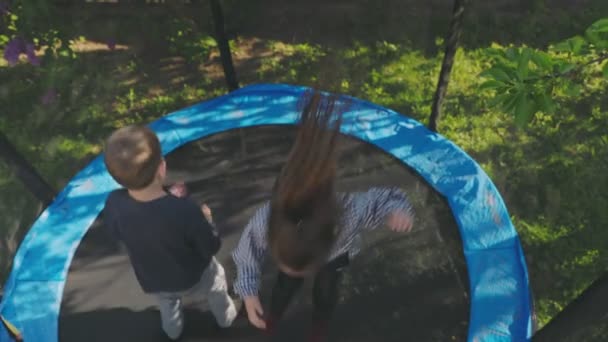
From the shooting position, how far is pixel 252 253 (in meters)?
1.58

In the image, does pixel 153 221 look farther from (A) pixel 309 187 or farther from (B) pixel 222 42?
(B) pixel 222 42

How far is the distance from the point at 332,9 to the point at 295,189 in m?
2.96

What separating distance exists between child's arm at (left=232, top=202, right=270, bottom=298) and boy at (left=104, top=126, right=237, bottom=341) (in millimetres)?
99

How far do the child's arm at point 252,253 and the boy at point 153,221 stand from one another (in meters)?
0.10

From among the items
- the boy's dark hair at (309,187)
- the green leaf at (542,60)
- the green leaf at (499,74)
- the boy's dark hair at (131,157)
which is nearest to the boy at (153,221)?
the boy's dark hair at (131,157)

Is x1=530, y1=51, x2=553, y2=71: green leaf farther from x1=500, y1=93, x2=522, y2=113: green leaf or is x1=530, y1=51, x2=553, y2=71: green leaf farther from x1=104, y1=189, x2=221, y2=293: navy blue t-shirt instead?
x1=104, y1=189, x2=221, y2=293: navy blue t-shirt

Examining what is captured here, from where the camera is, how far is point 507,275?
217 centimetres

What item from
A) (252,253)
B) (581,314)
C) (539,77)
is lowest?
(581,314)

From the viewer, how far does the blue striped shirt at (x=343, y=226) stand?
1540 millimetres

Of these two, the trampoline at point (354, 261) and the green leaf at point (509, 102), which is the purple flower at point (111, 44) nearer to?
the trampoline at point (354, 261)

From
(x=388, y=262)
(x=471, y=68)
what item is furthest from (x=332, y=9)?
(x=388, y=262)

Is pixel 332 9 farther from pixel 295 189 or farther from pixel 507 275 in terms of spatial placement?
pixel 295 189

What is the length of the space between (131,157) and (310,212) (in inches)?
19.0

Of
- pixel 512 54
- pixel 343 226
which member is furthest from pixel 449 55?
pixel 343 226
